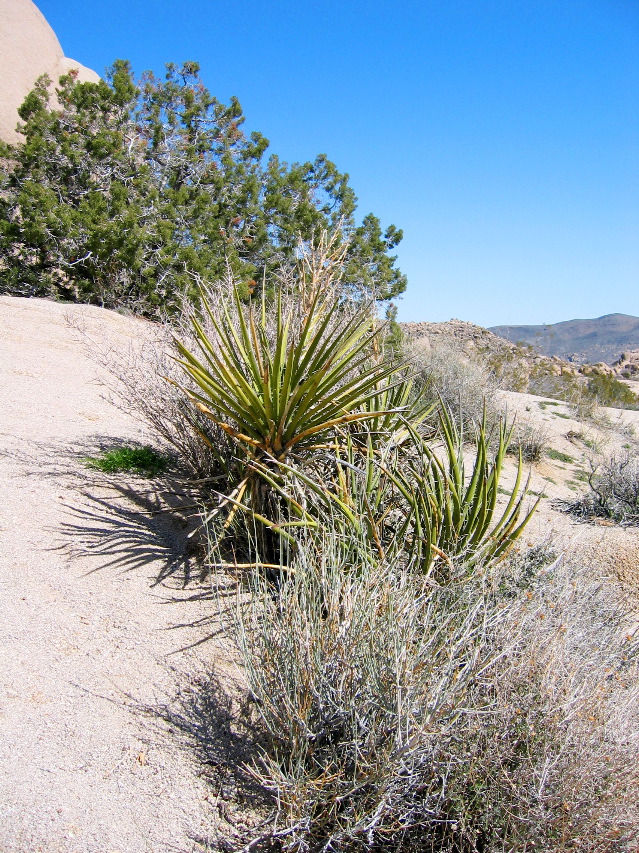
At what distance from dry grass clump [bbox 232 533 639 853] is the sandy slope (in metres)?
0.40

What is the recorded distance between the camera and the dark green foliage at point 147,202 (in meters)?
12.6

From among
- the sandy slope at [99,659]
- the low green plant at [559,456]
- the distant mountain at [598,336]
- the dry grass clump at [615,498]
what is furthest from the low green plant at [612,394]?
the distant mountain at [598,336]

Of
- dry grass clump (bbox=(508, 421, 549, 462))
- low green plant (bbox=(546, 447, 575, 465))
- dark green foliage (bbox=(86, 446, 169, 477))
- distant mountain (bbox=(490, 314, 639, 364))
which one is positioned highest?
distant mountain (bbox=(490, 314, 639, 364))

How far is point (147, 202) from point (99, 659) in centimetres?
1257

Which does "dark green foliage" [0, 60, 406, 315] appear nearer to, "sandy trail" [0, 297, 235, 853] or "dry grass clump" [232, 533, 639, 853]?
"sandy trail" [0, 297, 235, 853]

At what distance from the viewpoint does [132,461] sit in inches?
202

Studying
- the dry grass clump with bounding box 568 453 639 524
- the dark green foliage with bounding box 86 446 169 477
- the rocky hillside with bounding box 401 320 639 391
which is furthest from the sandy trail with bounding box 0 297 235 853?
the rocky hillside with bounding box 401 320 639 391

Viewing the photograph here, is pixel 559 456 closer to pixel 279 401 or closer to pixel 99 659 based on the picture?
pixel 279 401

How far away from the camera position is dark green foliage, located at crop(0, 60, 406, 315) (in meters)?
12.6

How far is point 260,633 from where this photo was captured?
2.55 metres

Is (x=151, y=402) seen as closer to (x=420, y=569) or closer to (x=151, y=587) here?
(x=151, y=587)

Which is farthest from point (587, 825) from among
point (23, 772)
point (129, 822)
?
point (23, 772)

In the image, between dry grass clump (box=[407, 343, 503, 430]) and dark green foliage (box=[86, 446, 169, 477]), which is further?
dry grass clump (box=[407, 343, 503, 430])

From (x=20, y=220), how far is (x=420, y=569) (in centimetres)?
1330
